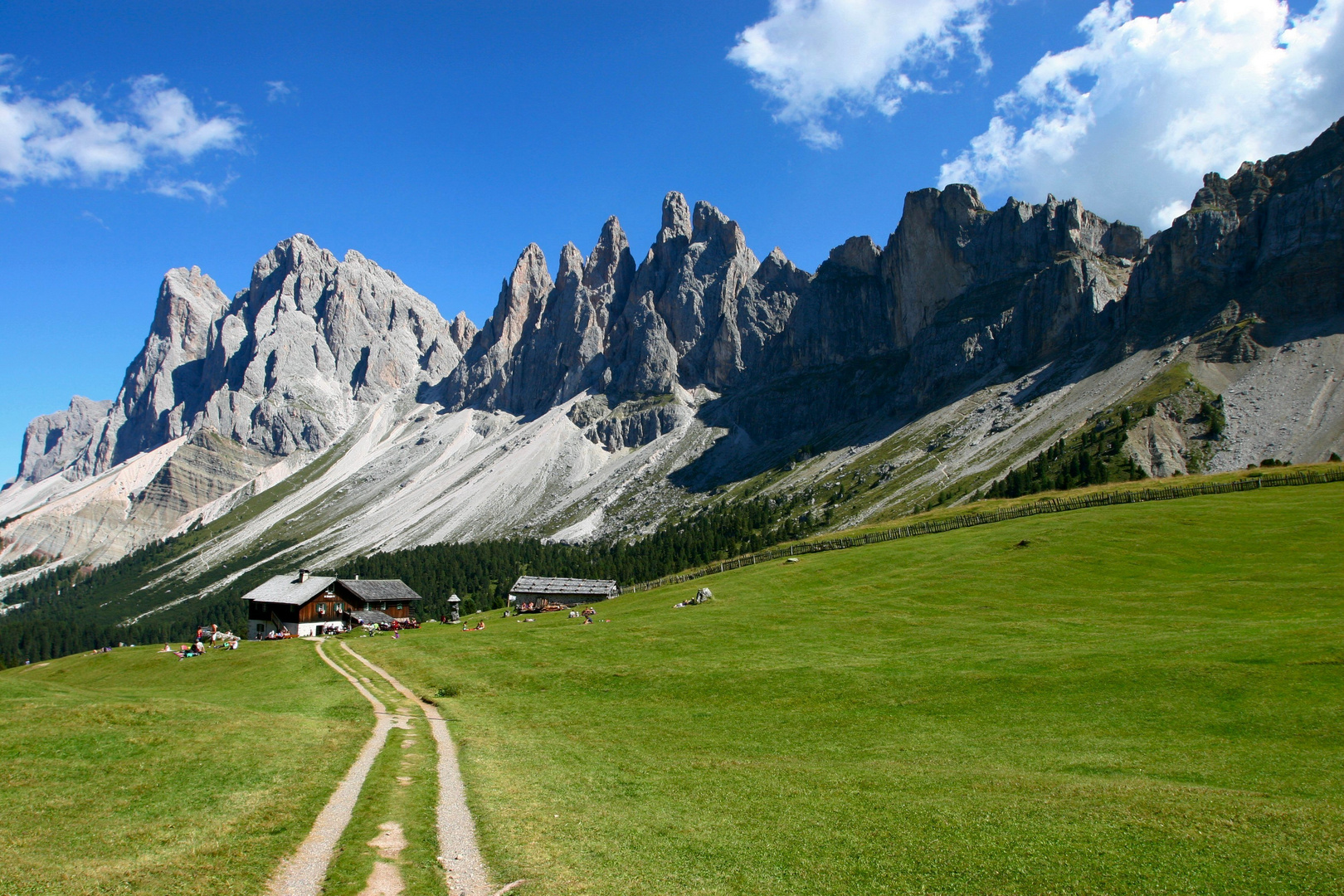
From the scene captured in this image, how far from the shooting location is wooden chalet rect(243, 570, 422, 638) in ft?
281

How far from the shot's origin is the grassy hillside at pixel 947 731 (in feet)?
44.9

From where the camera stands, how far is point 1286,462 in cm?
11031

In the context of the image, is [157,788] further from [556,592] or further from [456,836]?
[556,592]

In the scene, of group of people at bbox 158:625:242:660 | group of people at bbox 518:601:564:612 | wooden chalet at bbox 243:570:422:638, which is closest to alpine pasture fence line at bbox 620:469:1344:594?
group of people at bbox 518:601:564:612

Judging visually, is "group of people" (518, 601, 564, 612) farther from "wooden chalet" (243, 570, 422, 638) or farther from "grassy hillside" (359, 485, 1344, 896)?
"grassy hillside" (359, 485, 1344, 896)

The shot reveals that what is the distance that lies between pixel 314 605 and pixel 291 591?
11.9ft

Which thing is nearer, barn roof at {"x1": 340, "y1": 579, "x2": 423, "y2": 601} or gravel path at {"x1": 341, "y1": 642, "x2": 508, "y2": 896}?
gravel path at {"x1": 341, "y1": 642, "x2": 508, "y2": 896}

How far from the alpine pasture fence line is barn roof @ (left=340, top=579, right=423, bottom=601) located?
31043mm

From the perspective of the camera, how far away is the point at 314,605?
86.9m

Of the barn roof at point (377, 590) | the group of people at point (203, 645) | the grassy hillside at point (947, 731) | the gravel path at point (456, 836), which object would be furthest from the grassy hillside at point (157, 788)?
the barn roof at point (377, 590)

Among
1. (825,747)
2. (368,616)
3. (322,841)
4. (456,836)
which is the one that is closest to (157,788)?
(322,841)

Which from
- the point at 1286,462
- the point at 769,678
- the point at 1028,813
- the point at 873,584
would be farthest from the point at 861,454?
the point at 1028,813

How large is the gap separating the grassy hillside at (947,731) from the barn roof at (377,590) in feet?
123

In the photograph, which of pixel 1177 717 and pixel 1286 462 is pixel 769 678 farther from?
pixel 1286 462
